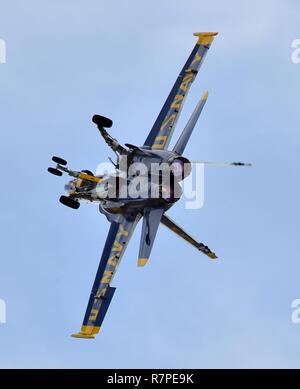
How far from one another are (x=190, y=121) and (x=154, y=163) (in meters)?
4.42

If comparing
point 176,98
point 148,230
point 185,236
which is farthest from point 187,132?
point 176,98

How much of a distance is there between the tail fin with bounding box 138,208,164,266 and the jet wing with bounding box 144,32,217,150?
7.17 metres

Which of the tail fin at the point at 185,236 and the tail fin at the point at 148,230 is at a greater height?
the tail fin at the point at 185,236

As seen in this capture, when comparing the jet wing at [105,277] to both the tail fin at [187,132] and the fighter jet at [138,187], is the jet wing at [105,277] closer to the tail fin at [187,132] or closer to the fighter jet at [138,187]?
the fighter jet at [138,187]

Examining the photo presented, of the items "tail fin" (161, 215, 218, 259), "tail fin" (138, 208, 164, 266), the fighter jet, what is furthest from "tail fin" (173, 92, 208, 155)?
"tail fin" (161, 215, 218, 259)

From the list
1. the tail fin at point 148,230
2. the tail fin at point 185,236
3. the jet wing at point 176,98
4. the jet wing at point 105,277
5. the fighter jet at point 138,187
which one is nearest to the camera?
the tail fin at point 148,230

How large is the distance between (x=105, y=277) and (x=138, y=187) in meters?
6.99

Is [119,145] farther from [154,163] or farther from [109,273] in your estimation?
[109,273]

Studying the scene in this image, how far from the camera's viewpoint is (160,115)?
315 ft

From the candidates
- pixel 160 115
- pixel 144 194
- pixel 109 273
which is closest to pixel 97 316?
pixel 109 273

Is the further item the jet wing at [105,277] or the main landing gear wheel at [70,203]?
the main landing gear wheel at [70,203]

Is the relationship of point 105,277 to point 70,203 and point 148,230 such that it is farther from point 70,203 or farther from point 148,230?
point 148,230

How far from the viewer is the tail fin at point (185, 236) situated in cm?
9156

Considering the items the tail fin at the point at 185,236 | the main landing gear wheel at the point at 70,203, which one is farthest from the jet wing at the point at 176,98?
the main landing gear wheel at the point at 70,203
